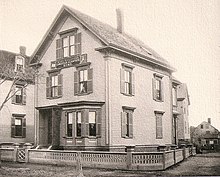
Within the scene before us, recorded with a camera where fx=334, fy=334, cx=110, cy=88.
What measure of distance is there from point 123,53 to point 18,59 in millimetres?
10092

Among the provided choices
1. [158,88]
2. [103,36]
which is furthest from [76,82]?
[158,88]

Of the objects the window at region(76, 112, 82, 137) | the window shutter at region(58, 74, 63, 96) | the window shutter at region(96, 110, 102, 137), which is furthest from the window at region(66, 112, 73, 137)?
the window shutter at region(58, 74, 63, 96)

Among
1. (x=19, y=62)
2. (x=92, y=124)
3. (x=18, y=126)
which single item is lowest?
Result: (x=18, y=126)

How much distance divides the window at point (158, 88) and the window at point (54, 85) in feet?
16.9

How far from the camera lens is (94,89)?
15680 mm

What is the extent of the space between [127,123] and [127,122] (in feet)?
0.16

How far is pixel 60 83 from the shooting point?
56.1 feet

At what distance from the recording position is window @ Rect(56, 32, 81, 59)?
53.6 feet

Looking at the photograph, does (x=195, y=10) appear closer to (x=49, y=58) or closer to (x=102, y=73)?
(x=102, y=73)

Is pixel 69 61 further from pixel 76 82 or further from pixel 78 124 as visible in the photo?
pixel 78 124

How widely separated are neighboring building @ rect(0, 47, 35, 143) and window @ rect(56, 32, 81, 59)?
5.11 metres

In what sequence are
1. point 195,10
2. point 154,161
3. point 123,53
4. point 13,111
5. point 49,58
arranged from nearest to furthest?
1. point 195,10
2. point 154,161
3. point 123,53
4. point 49,58
5. point 13,111

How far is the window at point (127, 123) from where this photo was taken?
15923 mm

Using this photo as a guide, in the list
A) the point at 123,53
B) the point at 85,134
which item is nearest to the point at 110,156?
the point at 85,134
